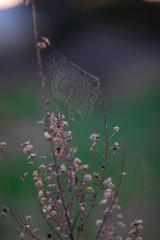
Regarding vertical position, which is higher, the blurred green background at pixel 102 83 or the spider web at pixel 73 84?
the blurred green background at pixel 102 83

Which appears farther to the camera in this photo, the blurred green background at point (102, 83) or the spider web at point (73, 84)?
the blurred green background at point (102, 83)

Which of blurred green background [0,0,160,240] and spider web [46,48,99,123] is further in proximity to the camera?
blurred green background [0,0,160,240]

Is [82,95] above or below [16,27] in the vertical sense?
below

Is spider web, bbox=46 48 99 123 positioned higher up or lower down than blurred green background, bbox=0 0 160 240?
lower down

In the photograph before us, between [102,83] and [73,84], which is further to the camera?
[102,83]

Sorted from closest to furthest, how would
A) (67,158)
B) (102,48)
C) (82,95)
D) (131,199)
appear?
1. (67,158)
2. (82,95)
3. (131,199)
4. (102,48)

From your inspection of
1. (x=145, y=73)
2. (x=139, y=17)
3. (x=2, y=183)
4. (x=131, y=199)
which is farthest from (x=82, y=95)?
(x=139, y=17)

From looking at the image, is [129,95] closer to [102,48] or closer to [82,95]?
[102,48]

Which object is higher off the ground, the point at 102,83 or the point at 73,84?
the point at 102,83
